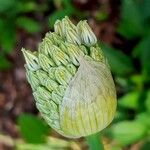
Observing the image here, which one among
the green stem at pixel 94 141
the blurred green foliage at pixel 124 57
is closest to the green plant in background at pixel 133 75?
the blurred green foliage at pixel 124 57

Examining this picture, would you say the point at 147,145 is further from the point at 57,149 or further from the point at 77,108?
the point at 77,108

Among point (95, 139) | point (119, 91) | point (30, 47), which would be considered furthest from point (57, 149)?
point (95, 139)

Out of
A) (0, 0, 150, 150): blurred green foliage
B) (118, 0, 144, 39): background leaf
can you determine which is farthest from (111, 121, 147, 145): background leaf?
(118, 0, 144, 39): background leaf

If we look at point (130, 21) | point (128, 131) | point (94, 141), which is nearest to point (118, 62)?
point (130, 21)

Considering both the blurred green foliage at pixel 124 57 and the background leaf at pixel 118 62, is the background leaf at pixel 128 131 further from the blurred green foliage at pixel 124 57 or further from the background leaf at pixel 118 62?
the background leaf at pixel 118 62

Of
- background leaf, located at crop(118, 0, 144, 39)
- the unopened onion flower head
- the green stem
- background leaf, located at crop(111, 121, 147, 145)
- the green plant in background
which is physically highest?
background leaf, located at crop(118, 0, 144, 39)

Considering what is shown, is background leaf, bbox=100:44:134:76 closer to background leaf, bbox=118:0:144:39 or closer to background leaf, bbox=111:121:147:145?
background leaf, bbox=118:0:144:39
